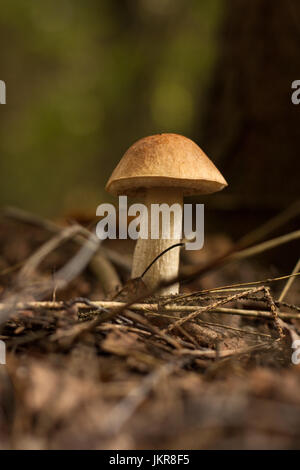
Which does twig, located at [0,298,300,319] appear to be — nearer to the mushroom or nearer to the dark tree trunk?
the mushroom

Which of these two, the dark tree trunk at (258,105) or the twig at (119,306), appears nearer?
the twig at (119,306)

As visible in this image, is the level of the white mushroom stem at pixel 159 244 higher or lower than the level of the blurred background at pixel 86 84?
lower

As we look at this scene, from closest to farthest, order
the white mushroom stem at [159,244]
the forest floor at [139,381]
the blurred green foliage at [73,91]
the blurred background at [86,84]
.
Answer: the forest floor at [139,381] → the white mushroom stem at [159,244] → the blurred background at [86,84] → the blurred green foliage at [73,91]

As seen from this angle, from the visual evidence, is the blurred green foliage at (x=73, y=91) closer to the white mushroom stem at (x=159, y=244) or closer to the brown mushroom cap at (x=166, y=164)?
the white mushroom stem at (x=159, y=244)

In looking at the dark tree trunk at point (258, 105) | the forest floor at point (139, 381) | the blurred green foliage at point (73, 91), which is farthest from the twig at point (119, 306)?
the blurred green foliage at point (73, 91)

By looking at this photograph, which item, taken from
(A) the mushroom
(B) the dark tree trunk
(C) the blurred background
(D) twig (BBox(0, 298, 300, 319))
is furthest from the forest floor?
(C) the blurred background

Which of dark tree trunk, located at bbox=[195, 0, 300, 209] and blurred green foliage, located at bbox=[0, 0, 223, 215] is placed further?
blurred green foliage, located at bbox=[0, 0, 223, 215]

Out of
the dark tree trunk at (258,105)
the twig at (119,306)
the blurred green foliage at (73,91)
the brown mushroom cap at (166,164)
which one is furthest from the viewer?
the blurred green foliage at (73,91)

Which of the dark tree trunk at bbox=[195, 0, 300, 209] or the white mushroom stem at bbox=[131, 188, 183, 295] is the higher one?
the dark tree trunk at bbox=[195, 0, 300, 209]

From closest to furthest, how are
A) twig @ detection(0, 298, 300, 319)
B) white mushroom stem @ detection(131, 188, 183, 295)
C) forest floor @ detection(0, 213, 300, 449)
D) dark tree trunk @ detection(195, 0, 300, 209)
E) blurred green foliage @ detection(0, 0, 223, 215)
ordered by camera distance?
1. forest floor @ detection(0, 213, 300, 449)
2. twig @ detection(0, 298, 300, 319)
3. white mushroom stem @ detection(131, 188, 183, 295)
4. dark tree trunk @ detection(195, 0, 300, 209)
5. blurred green foliage @ detection(0, 0, 223, 215)
